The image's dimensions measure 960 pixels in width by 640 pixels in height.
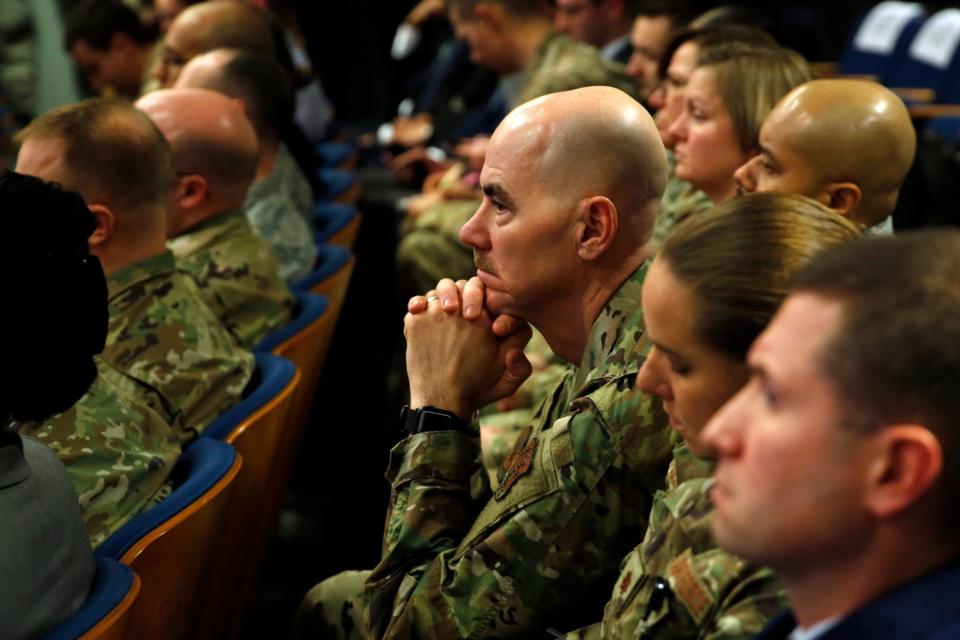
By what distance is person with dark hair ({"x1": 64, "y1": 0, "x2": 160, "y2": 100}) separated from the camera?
5.42m

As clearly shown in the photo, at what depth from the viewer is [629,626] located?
141cm

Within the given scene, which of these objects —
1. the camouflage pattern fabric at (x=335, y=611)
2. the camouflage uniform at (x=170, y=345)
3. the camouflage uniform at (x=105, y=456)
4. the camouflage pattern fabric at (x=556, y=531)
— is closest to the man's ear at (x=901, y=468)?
the camouflage pattern fabric at (x=556, y=531)

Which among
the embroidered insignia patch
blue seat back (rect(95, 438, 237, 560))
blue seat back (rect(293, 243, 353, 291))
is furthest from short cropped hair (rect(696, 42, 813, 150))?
blue seat back (rect(95, 438, 237, 560))

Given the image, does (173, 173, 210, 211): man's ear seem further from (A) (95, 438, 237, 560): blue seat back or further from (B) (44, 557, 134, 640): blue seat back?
(B) (44, 557, 134, 640): blue seat back

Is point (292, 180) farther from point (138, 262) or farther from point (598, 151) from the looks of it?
point (598, 151)

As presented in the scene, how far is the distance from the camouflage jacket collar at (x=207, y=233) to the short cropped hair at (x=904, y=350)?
7.03 feet

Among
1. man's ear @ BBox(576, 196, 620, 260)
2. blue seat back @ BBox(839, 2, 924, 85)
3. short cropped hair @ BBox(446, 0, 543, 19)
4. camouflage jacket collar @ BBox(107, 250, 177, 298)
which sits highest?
man's ear @ BBox(576, 196, 620, 260)

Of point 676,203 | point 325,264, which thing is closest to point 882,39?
point 676,203

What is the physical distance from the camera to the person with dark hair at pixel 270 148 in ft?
11.5

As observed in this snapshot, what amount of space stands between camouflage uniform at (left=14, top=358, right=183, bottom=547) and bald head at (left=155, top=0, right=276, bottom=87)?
2392 mm

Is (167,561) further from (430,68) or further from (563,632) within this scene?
(430,68)

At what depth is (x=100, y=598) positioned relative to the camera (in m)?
1.56

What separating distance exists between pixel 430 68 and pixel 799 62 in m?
4.49

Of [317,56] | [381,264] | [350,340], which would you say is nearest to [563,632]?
[350,340]
